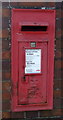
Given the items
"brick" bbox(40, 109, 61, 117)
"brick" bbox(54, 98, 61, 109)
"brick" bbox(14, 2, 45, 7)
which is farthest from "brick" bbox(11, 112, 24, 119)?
"brick" bbox(14, 2, 45, 7)

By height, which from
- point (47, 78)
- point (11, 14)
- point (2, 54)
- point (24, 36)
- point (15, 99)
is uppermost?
point (11, 14)

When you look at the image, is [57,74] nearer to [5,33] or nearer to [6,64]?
[6,64]

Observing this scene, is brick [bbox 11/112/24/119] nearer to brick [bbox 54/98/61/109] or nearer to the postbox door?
the postbox door

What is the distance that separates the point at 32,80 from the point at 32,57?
277mm

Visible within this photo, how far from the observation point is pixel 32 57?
2582 mm

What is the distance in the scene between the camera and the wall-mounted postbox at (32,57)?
2.54 meters

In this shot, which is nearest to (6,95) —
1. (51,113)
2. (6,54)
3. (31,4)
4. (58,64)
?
(6,54)

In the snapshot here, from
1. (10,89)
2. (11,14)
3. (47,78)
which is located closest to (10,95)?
(10,89)

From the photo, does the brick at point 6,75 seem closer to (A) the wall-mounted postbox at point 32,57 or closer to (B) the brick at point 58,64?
(A) the wall-mounted postbox at point 32,57

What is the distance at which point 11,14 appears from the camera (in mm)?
2592

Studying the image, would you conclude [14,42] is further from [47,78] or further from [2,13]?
[47,78]

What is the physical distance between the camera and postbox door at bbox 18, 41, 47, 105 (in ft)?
8.43

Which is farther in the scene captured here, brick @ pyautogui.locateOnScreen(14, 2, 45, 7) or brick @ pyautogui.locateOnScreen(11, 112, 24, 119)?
brick @ pyautogui.locateOnScreen(11, 112, 24, 119)

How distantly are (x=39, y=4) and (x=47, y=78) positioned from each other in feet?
3.01
